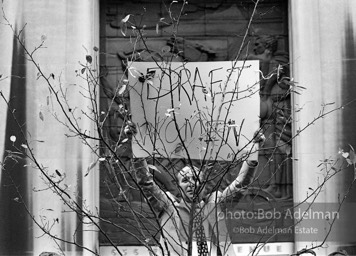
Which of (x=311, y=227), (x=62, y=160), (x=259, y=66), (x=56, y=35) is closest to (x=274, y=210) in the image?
(x=311, y=227)

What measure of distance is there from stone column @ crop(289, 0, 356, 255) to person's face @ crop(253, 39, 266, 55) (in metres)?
0.67

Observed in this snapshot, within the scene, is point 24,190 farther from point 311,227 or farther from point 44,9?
point 311,227

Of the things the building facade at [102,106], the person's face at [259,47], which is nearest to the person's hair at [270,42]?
the person's face at [259,47]

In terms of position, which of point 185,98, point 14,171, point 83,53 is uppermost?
point 83,53

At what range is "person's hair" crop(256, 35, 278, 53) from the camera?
18094mm

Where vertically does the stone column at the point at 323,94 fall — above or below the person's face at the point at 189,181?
above

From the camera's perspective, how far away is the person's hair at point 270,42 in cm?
1809

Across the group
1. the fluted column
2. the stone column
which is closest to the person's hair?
the stone column

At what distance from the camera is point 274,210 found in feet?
57.6

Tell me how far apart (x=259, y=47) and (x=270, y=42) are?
0.26 meters

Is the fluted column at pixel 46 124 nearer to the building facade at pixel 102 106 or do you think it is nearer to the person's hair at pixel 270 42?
the building facade at pixel 102 106

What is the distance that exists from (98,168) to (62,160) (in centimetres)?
74

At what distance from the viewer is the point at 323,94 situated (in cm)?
1741

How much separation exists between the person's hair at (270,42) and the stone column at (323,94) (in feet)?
1.71
